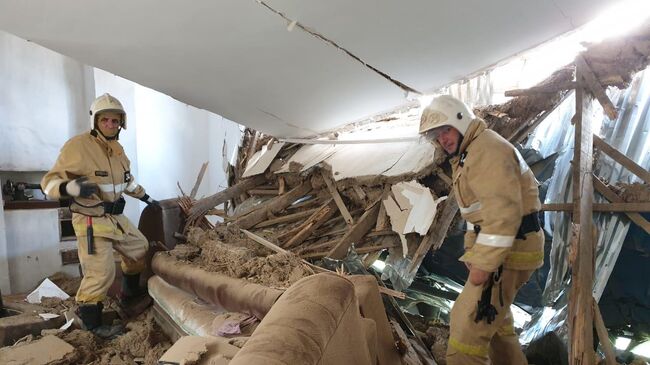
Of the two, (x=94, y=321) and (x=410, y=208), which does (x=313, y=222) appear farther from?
(x=94, y=321)

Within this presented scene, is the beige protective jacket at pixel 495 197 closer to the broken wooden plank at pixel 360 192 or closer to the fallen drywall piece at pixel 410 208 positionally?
the fallen drywall piece at pixel 410 208

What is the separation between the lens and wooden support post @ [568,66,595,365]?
2553mm

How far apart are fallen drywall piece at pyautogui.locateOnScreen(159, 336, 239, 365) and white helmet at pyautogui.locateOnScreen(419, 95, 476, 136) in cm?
164

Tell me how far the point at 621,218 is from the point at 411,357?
220 cm

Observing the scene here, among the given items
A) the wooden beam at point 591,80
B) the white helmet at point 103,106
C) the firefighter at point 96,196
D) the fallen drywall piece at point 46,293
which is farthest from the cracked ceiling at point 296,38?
the fallen drywall piece at point 46,293

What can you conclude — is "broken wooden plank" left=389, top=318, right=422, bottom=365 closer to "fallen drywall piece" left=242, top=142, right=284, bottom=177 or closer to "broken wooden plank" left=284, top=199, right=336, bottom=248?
"broken wooden plank" left=284, top=199, right=336, bottom=248

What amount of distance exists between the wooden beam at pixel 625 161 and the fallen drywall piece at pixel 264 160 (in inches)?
155

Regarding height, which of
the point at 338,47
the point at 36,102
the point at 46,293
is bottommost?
the point at 46,293

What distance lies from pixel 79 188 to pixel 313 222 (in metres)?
2.25

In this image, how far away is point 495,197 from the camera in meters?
2.08

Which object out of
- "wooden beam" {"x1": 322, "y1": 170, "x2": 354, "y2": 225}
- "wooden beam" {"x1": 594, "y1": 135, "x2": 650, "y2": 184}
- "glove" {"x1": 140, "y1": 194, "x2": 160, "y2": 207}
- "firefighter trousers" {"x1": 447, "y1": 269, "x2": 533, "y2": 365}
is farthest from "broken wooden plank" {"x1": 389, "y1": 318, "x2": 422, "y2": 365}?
"glove" {"x1": 140, "y1": 194, "x2": 160, "y2": 207}

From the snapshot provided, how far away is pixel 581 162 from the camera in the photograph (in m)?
2.79

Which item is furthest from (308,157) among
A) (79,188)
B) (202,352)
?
(202,352)

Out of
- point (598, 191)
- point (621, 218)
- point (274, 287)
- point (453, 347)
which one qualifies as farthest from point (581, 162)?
point (274, 287)
